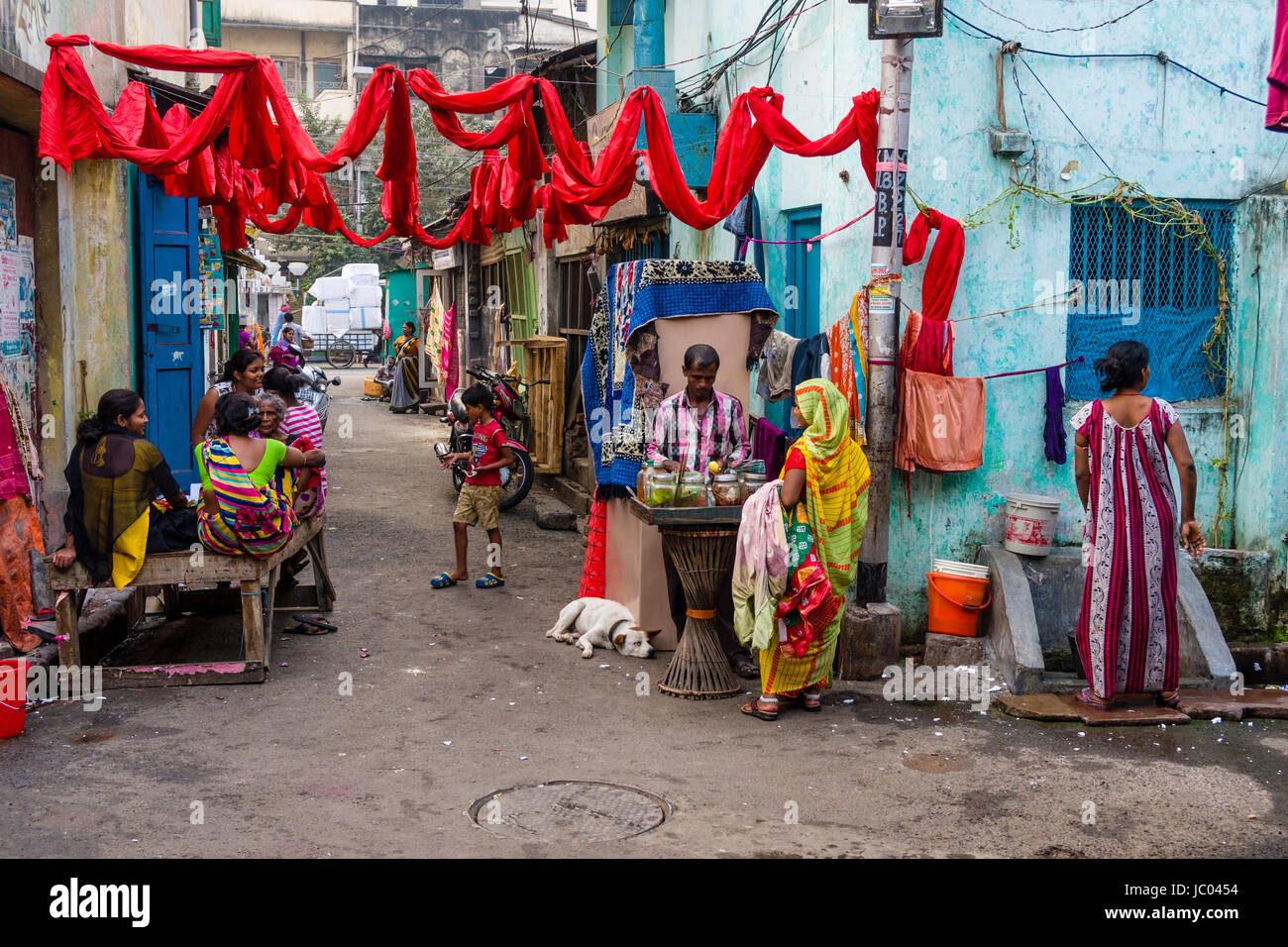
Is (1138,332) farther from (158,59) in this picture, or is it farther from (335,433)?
(335,433)

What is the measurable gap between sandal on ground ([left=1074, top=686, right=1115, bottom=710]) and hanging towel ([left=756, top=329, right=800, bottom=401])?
267 centimetres

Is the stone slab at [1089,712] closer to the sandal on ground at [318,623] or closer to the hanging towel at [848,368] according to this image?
the hanging towel at [848,368]

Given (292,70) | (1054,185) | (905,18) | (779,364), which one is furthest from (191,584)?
(292,70)

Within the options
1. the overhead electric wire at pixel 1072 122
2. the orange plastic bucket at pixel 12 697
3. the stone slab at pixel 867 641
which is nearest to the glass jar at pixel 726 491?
the stone slab at pixel 867 641

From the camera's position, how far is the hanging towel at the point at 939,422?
676cm

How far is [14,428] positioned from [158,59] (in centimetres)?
227

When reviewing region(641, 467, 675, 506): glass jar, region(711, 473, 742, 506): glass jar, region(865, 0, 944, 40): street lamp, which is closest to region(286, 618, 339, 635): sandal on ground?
region(641, 467, 675, 506): glass jar

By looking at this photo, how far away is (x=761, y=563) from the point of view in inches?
233

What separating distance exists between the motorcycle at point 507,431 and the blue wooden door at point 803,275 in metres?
3.70

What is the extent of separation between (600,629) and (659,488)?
1360 millimetres

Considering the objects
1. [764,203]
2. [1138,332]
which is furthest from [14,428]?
[1138,332]

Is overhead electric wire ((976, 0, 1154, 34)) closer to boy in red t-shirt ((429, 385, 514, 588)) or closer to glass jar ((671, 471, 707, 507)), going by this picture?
glass jar ((671, 471, 707, 507))

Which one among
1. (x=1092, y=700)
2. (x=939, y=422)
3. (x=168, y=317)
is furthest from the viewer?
(x=168, y=317)

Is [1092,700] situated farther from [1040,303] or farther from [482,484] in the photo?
[482,484]
